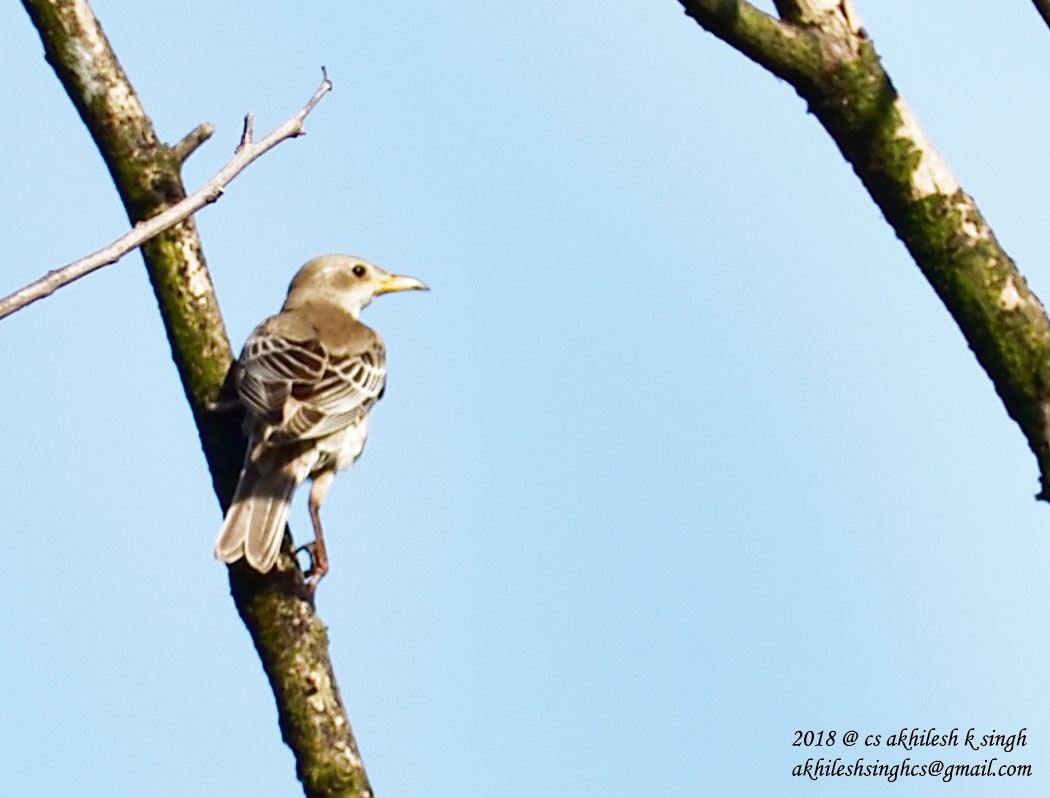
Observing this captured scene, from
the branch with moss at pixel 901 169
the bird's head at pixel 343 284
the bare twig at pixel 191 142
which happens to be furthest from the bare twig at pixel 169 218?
the bird's head at pixel 343 284

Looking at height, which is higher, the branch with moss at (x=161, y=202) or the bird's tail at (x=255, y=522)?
the branch with moss at (x=161, y=202)

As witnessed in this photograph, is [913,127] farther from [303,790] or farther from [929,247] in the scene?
[303,790]

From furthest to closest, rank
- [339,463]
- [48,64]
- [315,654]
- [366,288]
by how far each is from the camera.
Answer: [366,288]
[339,463]
[48,64]
[315,654]

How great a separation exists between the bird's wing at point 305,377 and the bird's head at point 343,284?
1.72ft

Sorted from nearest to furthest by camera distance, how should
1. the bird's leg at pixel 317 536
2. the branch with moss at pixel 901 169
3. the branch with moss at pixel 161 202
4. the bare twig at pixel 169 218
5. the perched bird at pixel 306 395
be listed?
1. the bare twig at pixel 169 218
2. the branch with moss at pixel 901 169
3. the branch with moss at pixel 161 202
4. the perched bird at pixel 306 395
5. the bird's leg at pixel 317 536

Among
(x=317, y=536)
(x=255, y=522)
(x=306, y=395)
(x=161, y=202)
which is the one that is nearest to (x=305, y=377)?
(x=306, y=395)

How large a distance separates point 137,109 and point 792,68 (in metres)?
2.26

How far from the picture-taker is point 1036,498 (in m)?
4.43

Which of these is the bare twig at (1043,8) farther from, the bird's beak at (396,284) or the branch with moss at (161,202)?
the bird's beak at (396,284)

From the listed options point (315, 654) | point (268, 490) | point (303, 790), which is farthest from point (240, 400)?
point (303, 790)

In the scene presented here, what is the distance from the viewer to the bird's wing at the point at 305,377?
614 cm

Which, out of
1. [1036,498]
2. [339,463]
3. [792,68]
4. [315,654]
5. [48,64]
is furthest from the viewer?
[339,463]

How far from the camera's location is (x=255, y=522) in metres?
5.55

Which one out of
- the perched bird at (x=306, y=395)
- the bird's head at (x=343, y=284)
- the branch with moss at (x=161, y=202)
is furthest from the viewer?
the bird's head at (x=343, y=284)
